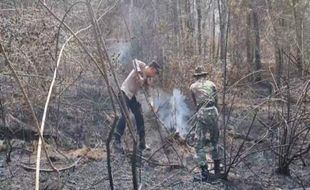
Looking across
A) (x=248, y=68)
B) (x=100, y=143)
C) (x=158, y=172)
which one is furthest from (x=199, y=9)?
(x=158, y=172)

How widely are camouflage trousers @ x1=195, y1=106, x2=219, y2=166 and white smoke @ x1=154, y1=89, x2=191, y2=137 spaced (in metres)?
2.99

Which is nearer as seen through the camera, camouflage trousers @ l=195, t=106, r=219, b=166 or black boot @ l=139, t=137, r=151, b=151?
camouflage trousers @ l=195, t=106, r=219, b=166

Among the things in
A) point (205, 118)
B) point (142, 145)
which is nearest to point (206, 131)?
point (205, 118)

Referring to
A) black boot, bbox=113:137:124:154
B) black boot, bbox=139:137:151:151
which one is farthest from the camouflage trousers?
black boot, bbox=113:137:124:154

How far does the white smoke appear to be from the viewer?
11.2 metres

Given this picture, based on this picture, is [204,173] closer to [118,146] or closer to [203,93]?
[203,93]

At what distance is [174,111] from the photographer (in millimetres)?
11570

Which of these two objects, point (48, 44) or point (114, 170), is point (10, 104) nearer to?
point (48, 44)

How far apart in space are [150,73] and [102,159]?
6.05 ft

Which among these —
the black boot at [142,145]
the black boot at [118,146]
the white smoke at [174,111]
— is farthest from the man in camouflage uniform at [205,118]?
the white smoke at [174,111]

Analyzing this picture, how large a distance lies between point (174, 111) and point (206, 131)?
3.86 metres

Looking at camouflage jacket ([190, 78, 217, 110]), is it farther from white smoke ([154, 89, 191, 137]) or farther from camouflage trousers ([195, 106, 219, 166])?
white smoke ([154, 89, 191, 137])

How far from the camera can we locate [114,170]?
793 centimetres

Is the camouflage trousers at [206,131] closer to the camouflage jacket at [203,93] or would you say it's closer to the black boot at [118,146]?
the camouflage jacket at [203,93]
